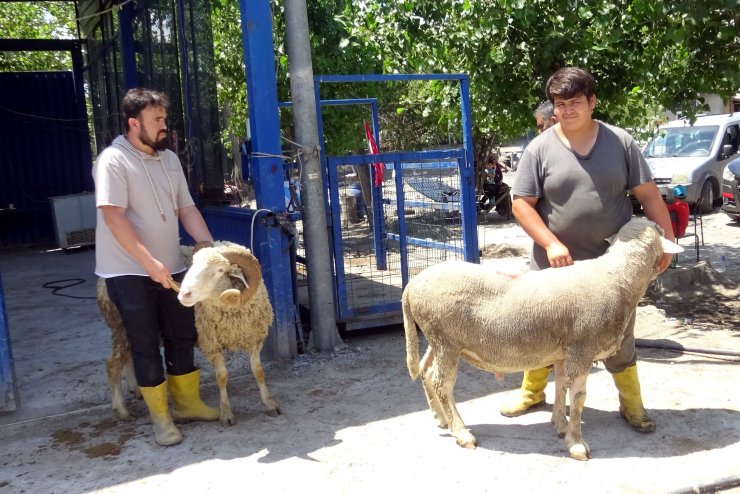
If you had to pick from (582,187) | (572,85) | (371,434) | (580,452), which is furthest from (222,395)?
(572,85)

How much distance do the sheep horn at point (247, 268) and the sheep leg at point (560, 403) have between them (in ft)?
5.88

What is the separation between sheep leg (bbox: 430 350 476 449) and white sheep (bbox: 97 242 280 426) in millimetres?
1162

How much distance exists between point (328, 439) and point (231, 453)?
560mm

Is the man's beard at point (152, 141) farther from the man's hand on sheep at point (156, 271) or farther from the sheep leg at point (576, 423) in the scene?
the sheep leg at point (576, 423)

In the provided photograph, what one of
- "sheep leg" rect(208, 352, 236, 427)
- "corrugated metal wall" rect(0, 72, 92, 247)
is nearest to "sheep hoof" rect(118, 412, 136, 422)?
"sheep leg" rect(208, 352, 236, 427)

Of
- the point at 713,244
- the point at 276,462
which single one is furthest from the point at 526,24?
the point at 713,244

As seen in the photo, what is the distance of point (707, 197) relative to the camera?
14188 millimetres

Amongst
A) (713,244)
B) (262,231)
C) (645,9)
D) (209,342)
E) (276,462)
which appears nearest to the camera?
(276,462)

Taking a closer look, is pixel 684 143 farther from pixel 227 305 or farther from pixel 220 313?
pixel 227 305

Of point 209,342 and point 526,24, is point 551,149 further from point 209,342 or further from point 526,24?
point 526,24

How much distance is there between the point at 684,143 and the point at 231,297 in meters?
13.7

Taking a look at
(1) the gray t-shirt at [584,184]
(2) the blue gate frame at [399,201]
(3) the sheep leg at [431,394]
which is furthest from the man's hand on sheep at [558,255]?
(2) the blue gate frame at [399,201]

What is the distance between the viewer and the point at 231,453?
156 inches

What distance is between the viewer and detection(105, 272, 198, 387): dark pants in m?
4.05
